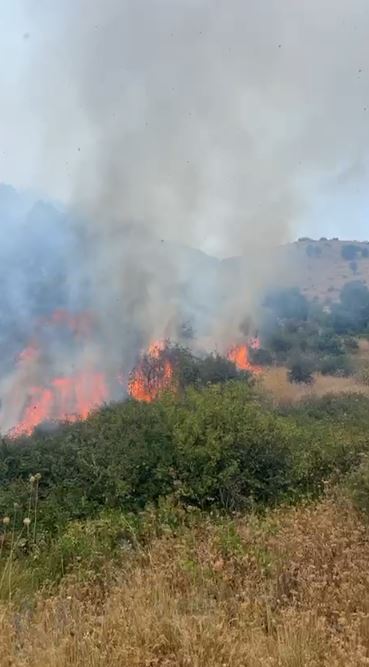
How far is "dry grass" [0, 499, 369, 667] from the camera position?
9.95 ft

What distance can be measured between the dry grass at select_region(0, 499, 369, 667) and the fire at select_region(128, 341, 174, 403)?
1489 cm

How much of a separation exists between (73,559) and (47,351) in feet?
55.0

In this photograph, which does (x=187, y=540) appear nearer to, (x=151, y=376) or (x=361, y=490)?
(x=361, y=490)

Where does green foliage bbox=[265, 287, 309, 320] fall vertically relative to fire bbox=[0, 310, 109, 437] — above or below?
above

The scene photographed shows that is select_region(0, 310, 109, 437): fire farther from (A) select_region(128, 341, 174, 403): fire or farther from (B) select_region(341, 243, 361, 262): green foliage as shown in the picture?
(B) select_region(341, 243, 361, 262): green foliage

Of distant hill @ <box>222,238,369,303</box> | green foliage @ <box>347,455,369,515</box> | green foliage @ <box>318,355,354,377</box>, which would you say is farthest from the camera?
distant hill @ <box>222,238,369,303</box>

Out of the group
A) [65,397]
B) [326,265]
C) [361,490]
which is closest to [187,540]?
[361,490]

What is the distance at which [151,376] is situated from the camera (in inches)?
830

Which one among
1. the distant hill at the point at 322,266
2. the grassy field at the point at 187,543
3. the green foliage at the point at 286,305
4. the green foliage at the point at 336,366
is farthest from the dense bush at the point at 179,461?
the distant hill at the point at 322,266

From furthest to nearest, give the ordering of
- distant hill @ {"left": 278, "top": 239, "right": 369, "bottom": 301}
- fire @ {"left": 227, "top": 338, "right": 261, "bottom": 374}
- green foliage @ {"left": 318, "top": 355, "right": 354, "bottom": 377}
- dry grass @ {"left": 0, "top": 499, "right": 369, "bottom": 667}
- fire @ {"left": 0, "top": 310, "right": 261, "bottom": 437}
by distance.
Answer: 1. distant hill @ {"left": 278, "top": 239, "right": 369, "bottom": 301}
2. green foliage @ {"left": 318, "top": 355, "right": 354, "bottom": 377}
3. fire @ {"left": 227, "top": 338, "right": 261, "bottom": 374}
4. fire @ {"left": 0, "top": 310, "right": 261, "bottom": 437}
5. dry grass @ {"left": 0, "top": 499, "right": 369, "bottom": 667}

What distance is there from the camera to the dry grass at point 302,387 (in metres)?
22.0

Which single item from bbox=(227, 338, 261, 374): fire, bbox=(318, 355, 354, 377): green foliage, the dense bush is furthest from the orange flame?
bbox=(318, 355, 354, 377): green foliage

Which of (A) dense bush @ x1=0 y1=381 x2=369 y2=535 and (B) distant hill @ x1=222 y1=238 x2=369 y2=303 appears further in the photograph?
(B) distant hill @ x1=222 y1=238 x2=369 y2=303

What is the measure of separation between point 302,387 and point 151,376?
764cm
